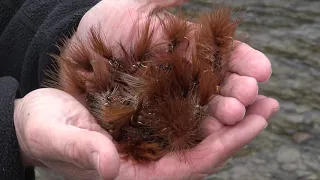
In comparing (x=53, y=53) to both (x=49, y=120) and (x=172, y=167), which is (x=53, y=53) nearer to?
(x=49, y=120)

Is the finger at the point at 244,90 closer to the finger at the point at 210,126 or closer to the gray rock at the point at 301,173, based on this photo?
the finger at the point at 210,126

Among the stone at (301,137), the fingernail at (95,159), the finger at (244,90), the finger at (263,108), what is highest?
the fingernail at (95,159)

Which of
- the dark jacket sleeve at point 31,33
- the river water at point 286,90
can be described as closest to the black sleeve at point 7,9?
the dark jacket sleeve at point 31,33

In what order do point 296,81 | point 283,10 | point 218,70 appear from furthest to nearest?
point 283,10
point 296,81
point 218,70

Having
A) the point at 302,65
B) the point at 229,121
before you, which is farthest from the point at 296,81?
the point at 229,121

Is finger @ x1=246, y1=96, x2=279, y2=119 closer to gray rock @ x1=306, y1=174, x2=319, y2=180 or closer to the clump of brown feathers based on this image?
the clump of brown feathers

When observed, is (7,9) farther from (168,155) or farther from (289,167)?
(289,167)
